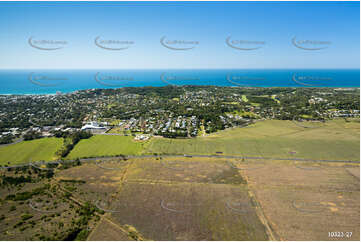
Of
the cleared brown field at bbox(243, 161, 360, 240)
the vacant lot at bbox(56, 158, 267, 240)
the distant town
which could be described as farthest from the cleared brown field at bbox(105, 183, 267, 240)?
the distant town

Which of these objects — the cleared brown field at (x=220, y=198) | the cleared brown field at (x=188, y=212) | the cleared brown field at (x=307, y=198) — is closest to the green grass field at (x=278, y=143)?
the cleared brown field at (x=220, y=198)

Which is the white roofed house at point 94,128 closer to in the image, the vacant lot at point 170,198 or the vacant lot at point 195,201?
the vacant lot at point 170,198

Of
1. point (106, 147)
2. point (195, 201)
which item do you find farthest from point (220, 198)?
point (106, 147)

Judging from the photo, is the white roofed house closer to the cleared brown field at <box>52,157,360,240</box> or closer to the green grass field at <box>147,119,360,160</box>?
the green grass field at <box>147,119,360,160</box>

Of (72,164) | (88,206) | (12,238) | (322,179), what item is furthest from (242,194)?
(72,164)

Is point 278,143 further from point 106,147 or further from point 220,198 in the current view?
point 106,147

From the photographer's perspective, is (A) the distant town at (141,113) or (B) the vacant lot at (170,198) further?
(A) the distant town at (141,113)
